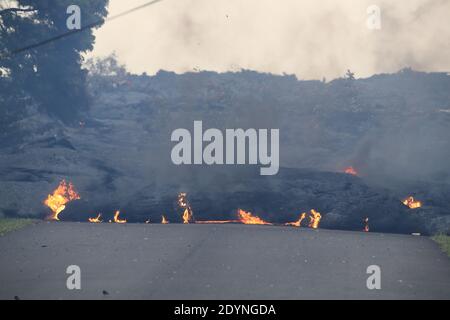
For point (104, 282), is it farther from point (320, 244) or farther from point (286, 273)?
point (320, 244)

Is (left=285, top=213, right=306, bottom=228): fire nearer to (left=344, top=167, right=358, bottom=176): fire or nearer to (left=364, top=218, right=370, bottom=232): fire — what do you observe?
(left=364, top=218, right=370, bottom=232): fire

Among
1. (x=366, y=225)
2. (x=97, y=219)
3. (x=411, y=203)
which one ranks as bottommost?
(x=366, y=225)

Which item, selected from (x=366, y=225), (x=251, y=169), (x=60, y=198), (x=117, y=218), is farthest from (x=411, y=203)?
(x=60, y=198)

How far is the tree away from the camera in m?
33.2

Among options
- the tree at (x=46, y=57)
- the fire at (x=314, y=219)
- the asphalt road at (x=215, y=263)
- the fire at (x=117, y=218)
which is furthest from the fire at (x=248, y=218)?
the tree at (x=46, y=57)

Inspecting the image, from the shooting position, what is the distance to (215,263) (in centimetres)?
1432

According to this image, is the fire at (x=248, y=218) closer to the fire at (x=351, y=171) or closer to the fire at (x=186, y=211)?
the fire at (x=186, y=211)

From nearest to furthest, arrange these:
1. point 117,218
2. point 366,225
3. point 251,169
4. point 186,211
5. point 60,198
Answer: point 366,225, point 186,211, point 117,218, point 60,198, point 251,169

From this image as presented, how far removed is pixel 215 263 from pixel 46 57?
81.1 feet

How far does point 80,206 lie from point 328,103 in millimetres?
28946

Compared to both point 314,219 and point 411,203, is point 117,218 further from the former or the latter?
point 411,203

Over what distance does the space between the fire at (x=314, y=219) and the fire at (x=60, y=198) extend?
868 cm

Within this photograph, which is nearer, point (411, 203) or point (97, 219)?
point (97, 219)

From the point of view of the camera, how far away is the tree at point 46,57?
109 feet
